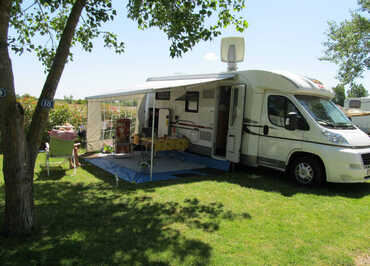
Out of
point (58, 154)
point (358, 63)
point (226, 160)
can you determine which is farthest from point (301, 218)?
point (358, 63)

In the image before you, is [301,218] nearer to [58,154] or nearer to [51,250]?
[51,250]

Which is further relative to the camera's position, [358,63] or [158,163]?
[358,63]

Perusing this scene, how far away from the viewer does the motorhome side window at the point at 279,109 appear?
6.30 m

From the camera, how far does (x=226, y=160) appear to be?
24.5ft

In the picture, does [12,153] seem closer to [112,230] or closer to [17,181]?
[17,181]

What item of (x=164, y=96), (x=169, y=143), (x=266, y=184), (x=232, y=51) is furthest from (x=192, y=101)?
(x=266, y=184)

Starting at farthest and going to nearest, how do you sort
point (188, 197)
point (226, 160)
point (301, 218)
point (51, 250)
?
1. point (226, 160)
2. point (188, 197)
3. point (301, 218)
4. point (51, 250)

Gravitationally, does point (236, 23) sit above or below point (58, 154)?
above

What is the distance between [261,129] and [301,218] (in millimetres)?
2847

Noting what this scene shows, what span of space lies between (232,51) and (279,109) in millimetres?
2991

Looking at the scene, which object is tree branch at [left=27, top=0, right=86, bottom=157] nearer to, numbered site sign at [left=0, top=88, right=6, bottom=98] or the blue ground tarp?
numbered site sign at [left=0, top=88, right=6, bottom=98]

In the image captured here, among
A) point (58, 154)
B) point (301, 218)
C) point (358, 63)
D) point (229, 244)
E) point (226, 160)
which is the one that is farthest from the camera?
point (358, 63)

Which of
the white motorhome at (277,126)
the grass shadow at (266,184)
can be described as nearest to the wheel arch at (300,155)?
the white motorhome at (277,126)

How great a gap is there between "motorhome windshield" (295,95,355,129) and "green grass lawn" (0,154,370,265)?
1324 millimetres
